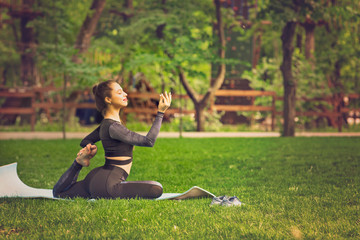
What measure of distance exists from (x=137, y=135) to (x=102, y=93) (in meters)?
0.64

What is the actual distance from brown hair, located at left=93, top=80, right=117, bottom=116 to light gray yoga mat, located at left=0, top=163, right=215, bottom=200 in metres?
1.28

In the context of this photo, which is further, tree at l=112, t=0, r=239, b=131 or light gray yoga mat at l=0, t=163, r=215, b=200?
tree at l=112, t=0, r=239, b=131

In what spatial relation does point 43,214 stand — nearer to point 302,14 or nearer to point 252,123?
point 302,14

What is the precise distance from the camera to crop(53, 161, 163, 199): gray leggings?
527cm

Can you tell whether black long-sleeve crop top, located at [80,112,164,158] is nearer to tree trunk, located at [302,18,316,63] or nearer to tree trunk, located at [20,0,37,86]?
tree trunk, located at [20,0,37,86]

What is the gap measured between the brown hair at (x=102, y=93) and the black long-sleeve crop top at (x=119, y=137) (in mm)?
153

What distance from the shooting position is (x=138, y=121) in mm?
19906

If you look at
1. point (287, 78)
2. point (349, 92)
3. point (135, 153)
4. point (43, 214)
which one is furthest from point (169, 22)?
point (43, 214)

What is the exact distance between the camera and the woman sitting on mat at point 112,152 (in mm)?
5031

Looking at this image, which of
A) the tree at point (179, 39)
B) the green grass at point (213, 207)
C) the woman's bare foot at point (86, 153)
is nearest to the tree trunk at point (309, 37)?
the tree at point (179, 39)

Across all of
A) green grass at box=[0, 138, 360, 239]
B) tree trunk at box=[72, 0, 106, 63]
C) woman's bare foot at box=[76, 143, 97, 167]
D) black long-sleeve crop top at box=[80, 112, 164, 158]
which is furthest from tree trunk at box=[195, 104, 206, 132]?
woman's bare foot at box=[76, 143, 97, 167]

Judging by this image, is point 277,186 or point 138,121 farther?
point 138,121

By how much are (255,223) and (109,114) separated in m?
1.99

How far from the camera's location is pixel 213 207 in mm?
5074
